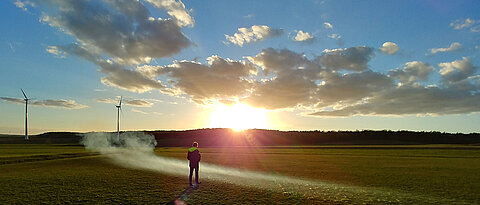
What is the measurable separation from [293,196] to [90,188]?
528 inches

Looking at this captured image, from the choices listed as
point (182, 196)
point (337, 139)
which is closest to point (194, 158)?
point (182, 196)

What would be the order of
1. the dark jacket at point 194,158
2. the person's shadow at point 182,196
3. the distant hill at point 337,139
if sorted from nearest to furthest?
the person's shadow at point 182,196 → the dark jacket at point 194,158 → the distant hill at point 337,139

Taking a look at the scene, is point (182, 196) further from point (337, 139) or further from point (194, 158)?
point (337, 139)

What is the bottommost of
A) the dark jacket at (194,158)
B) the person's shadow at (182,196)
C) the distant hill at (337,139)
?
the distant hill at (337,139)

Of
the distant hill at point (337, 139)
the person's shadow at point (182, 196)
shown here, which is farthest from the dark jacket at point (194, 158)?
the distant hill at point (337, 139)

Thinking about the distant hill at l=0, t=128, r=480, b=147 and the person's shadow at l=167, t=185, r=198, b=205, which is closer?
the person's shadow at l=167, t=185, r=198, b=205

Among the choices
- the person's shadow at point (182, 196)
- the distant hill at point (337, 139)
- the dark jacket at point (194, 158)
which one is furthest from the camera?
the distant hill at point (337, 139)

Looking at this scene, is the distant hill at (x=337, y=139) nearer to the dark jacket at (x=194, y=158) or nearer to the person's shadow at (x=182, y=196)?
the dark jacket at (x=194, y=158)

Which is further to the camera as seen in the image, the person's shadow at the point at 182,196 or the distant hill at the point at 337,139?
the distant hill at the point at 337,139

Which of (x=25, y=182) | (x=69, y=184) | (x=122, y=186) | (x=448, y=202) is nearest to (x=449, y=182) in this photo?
(x=448, y=202)

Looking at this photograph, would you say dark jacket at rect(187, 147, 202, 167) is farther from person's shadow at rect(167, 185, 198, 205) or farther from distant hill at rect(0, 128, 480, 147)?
distant hill at rect(0, 128, 480, 147)

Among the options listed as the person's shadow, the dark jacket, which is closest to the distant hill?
the dark jacket

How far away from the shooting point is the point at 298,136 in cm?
19350

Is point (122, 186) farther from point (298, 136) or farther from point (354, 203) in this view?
point (298, 136)
